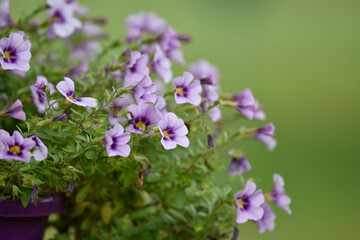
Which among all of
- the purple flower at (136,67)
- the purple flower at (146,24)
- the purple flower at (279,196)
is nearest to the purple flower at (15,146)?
the purple flower at (136,67)

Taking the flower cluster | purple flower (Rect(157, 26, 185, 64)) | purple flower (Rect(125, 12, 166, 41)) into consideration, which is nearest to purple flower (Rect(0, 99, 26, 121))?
the flower cluster

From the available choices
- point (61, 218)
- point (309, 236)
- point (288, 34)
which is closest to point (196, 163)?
point (61, 218)

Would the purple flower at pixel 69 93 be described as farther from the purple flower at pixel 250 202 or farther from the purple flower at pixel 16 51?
the purple flower at pixel 250 202

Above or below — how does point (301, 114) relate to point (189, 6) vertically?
below

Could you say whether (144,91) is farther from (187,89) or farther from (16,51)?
(16,51)

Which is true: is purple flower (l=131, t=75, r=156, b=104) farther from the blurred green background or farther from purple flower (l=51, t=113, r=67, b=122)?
the blurred green background

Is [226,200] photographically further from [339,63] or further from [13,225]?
[339,63]
